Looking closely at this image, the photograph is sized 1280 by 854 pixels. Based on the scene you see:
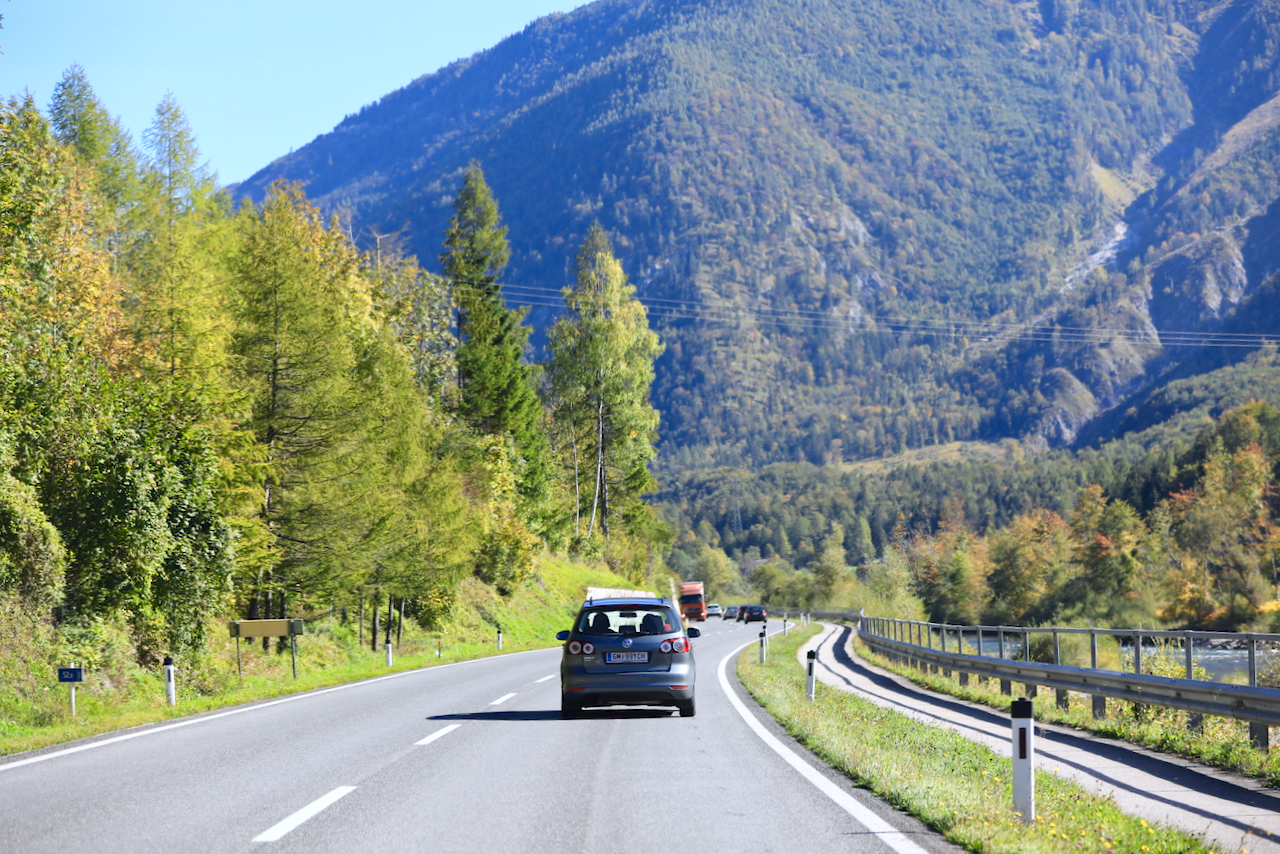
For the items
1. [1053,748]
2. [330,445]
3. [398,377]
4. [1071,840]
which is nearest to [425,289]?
[398,377]

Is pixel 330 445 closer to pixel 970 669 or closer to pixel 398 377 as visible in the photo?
pixel 398 377

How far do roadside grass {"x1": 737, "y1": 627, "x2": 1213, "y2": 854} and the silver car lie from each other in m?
1.48

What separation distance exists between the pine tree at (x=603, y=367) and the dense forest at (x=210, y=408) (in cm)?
881

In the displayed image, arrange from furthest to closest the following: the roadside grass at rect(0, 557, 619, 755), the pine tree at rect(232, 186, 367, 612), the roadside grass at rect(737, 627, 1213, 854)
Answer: the pine tree at rect(232, 186, 367, 612)
the roadside grass at rect(0, 557, 619, 755)
the roadside grass at rect(737, 627, 1213, 854)

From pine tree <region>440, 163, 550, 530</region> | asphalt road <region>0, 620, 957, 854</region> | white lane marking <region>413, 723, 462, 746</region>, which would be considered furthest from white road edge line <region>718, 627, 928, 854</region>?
pine tree <region>440, 163, 550, 530</region>

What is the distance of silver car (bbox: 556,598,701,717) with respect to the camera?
14984 millimetres

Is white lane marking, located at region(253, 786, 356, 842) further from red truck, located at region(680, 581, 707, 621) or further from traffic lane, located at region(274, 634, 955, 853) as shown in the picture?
red truck, located at region(680, 581, 707, 621)

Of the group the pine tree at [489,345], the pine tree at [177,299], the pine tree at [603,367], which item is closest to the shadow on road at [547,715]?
the pine tree at [177,299]

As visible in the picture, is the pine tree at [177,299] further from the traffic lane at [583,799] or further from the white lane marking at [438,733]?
the traffic lane at [583,799]

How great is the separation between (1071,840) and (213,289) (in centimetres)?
2313

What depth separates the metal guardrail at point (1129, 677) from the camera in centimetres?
1158

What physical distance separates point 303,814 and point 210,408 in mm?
15997

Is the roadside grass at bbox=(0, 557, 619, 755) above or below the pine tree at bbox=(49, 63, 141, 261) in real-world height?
below

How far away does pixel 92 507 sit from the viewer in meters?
20.1
